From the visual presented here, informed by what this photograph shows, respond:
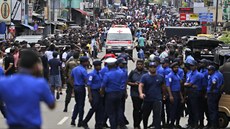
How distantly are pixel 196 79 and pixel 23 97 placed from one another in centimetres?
832

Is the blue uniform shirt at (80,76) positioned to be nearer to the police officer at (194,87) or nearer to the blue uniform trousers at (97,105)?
the blue uniform trousers at (97,105)

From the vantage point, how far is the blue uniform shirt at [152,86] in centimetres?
1339

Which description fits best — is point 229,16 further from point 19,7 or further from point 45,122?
point 45,122

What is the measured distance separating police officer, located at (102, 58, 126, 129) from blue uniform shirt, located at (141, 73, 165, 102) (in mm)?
602

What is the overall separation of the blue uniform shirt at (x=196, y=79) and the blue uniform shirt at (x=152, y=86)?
1.69m

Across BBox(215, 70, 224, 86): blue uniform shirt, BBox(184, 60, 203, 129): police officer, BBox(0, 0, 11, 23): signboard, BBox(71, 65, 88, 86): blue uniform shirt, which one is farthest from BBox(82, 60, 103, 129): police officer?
BBox(0, 0, 11, 23): signboard

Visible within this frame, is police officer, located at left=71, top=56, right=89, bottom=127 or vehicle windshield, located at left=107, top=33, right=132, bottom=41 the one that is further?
vehicle windshield, located at left=107, top=33, right=132, bottom=41

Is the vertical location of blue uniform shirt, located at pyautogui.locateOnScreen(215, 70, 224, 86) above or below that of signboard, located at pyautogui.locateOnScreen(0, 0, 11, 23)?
below

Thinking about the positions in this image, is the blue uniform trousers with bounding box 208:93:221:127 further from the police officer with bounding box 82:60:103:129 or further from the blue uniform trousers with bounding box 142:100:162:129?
the police officer with bounding box 82:60:103:129

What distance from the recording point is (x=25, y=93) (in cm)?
716

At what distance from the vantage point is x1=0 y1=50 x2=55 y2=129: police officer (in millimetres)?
7168

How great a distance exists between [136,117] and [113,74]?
5.11ft

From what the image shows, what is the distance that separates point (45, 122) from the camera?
15.9 m

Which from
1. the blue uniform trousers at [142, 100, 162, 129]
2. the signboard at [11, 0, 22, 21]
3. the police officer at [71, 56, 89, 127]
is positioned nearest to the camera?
the blue uniform trousers at [142, 100, 162, 129]
